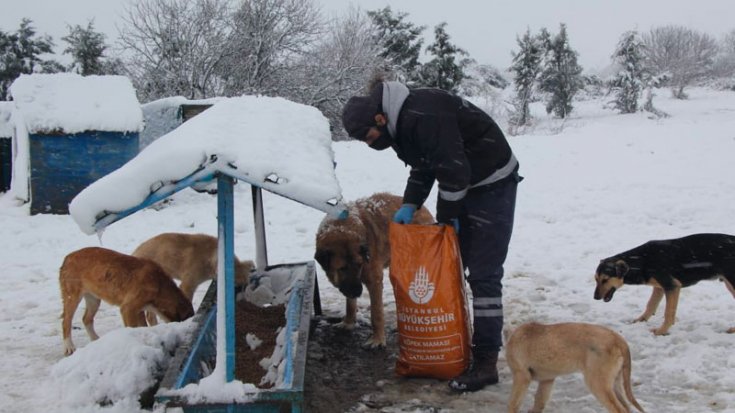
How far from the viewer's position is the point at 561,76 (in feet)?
118

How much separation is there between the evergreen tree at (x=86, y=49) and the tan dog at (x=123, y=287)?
26.8m

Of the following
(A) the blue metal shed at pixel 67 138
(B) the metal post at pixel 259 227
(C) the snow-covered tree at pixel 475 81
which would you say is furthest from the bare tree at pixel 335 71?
(B) the metal post at pixel 259 227

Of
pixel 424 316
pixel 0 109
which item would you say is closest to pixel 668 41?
pixel 0 109

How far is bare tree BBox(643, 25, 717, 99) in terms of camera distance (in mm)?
46531

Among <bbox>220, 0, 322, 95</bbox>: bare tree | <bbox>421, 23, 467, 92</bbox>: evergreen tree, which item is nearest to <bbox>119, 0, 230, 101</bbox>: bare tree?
<bbox>220, 0, 322, 95</bbox>: bare tree

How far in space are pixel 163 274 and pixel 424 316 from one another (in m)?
2.09

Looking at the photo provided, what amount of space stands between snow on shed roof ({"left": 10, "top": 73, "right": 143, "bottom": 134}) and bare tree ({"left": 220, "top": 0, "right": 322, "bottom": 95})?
1615cm

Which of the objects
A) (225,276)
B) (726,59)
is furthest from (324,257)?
(726,59)

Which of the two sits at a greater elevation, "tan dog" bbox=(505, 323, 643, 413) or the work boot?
"tan dog" bbox=(505, 323, 643, 413)

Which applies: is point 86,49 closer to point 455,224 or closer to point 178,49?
point 178,49

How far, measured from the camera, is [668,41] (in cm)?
4978

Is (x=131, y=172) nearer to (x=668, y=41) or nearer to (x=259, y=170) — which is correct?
(x=259, y=170)

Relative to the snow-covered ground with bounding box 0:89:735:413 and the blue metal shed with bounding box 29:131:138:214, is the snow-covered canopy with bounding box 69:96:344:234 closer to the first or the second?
the snow-covered ground with bounding box 0:89:735:413

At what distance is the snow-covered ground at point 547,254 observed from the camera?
4.27 metres
